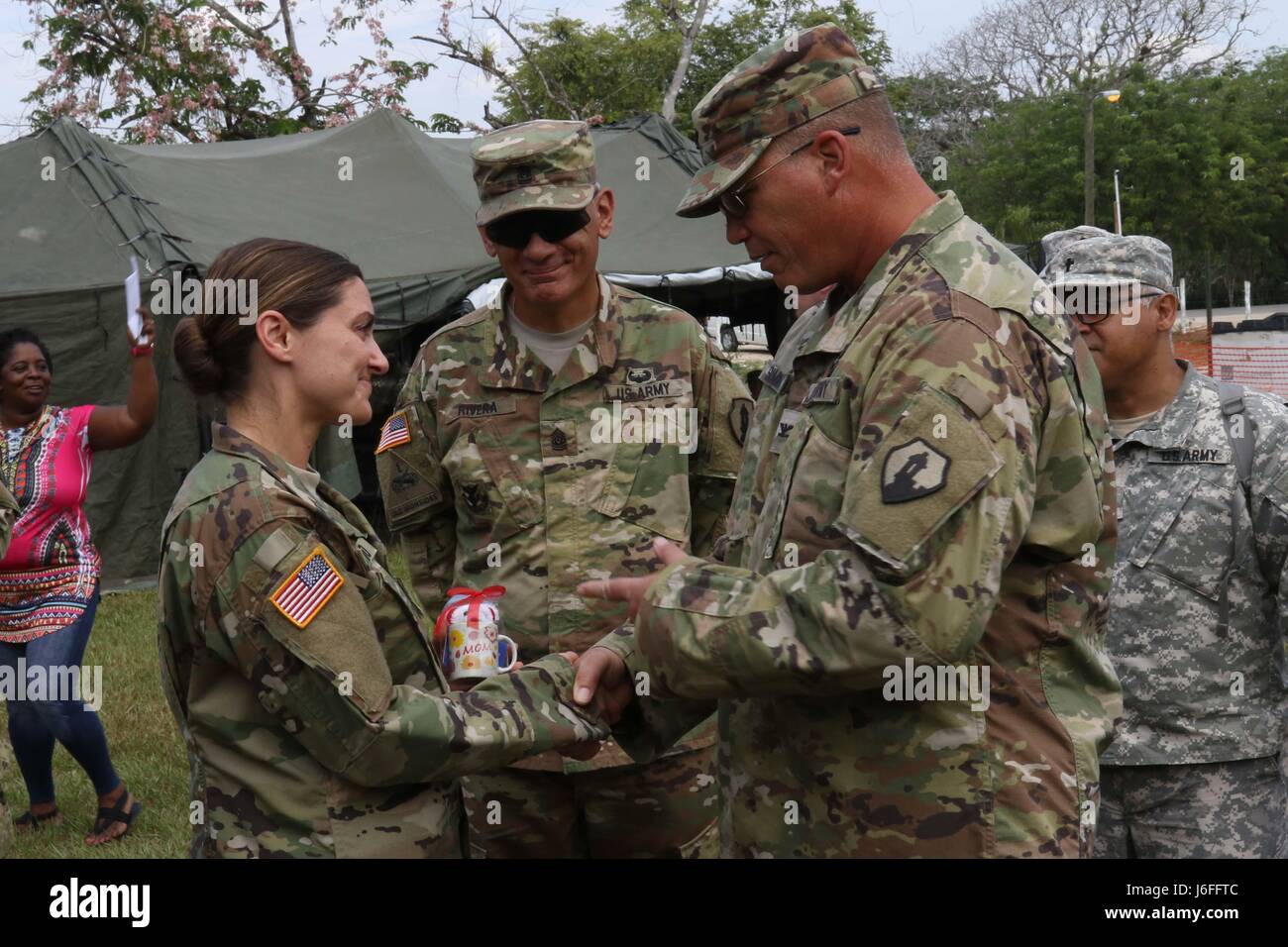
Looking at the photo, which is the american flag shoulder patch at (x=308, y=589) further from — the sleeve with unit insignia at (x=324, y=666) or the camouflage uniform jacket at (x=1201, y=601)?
the camouflage uniform jacket at (x=1201, y=601)

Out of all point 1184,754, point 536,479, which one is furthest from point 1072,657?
point 536,479

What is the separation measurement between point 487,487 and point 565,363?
404 mm

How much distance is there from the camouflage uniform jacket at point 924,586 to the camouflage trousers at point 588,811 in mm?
940

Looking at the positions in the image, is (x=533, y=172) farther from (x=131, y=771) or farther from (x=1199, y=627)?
(x=131, y=771)

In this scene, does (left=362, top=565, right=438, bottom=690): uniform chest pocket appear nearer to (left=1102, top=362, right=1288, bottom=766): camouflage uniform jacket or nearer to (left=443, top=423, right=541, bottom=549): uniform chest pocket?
(left=443, top=423, right=541, bottom=549): uniform chest pocket

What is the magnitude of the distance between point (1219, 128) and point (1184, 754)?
103 ft

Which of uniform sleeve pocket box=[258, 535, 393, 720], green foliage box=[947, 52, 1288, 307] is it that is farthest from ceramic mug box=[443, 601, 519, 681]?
green foliage box=[947, 52, 1288, 307]

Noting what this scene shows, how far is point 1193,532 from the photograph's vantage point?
11.6 feet

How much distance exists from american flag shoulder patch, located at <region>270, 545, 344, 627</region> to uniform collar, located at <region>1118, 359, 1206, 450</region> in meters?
2.30

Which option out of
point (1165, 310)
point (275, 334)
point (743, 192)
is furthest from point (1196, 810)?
point (275, 334)

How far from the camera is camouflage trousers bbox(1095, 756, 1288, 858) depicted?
3.47 meters

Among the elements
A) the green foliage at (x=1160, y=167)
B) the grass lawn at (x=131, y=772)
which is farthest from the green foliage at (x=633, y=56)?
the grass lawn at (x=131, y=772)

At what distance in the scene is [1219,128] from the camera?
31.1 m

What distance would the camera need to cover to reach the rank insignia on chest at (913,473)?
2.04 meters
